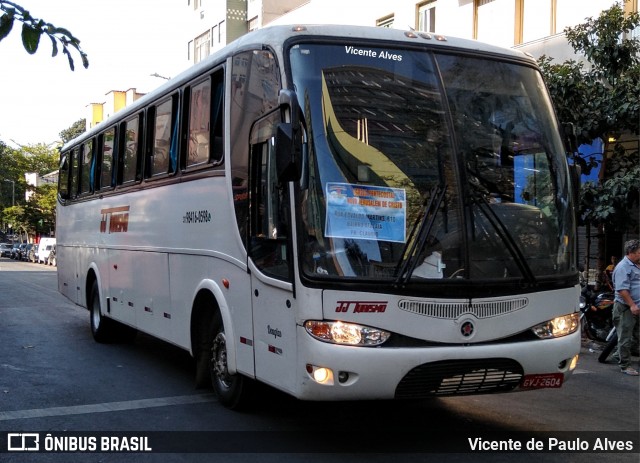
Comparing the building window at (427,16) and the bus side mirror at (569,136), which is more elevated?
the building window at (427,16)

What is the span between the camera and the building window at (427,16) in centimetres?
2236

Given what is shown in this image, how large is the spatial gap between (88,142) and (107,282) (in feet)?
10.3

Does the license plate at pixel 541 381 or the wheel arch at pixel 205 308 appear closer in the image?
the license plate at pixel 541 381

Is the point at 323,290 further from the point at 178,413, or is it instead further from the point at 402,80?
the point at 178,413

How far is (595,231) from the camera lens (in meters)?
16.8

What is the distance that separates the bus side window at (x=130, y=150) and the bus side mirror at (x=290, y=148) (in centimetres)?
503

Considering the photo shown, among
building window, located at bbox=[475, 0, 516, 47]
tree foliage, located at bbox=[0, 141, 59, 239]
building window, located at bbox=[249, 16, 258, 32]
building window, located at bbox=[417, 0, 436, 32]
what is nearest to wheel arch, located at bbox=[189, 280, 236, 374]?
building window, located at bbox=[475, 0, 516, 47]

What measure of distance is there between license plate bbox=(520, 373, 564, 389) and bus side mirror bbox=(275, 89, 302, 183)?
2.41 metres

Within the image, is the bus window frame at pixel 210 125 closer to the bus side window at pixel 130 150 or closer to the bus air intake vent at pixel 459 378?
the bus side window at pixel 130 150

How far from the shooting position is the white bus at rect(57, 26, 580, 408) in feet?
18.3

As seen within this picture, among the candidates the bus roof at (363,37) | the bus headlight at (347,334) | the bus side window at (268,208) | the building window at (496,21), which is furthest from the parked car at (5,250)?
the bus headlight at (347,334)

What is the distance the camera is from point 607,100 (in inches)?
526

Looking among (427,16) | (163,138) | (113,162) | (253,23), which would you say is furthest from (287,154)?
(253,23)

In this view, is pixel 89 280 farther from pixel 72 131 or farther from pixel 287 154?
pixel 72 131
